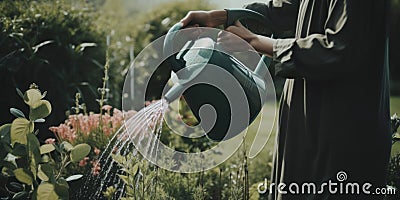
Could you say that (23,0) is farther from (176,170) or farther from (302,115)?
(302,115)

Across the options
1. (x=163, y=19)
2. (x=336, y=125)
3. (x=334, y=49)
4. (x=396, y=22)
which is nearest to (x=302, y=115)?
(x=336, y=125)

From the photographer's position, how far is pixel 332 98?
7.75 ft

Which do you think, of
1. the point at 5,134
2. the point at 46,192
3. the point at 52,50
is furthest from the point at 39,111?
the point at 52,50

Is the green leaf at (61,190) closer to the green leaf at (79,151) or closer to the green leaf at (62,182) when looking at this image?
the green leaf at (62,182)

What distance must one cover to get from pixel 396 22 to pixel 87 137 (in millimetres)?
6509

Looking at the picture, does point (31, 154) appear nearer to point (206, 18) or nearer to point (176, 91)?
point (176, 91)

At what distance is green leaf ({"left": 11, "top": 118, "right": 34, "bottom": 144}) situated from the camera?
2691 millimetres

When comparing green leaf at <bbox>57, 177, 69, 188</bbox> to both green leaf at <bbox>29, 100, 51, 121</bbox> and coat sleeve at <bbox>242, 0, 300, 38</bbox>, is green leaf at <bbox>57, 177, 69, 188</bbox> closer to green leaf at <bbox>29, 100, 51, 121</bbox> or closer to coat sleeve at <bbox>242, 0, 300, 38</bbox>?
green leaf at <bbox>29, 100, 51, 121</bbox>

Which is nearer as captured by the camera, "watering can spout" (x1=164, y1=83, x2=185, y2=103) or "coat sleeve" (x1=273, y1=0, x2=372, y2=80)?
"coat sleeve" (x1=273, y1=0, x2=372, y2=80)

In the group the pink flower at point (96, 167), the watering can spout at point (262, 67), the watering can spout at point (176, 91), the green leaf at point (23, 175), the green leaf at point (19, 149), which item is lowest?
the pink flower at point (96, 167)

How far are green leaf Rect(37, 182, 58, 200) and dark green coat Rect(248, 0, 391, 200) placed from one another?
30.8 inches

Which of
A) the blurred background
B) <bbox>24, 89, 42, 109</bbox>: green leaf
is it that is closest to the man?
<bbox>24, 89, 42, 109</bbox>: green leaf

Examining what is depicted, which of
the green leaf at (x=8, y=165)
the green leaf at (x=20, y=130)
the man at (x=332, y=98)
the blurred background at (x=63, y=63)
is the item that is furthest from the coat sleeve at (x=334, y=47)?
the blurred background at (x=63, y=63)

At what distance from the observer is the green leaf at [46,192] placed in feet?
8.60
